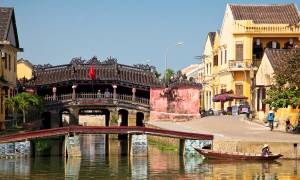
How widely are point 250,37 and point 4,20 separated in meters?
26.1

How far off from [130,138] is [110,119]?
25.6 m

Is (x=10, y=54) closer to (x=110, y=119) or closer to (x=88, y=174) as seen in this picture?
(x=110, y=119)

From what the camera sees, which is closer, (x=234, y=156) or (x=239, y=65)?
(x=234, y=156)

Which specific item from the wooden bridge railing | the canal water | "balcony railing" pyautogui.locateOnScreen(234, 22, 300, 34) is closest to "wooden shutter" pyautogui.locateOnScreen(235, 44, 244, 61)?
"balcony railing" pyautogui.locateOnScreen(234, 22, 300, 34)

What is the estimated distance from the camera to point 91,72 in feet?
232

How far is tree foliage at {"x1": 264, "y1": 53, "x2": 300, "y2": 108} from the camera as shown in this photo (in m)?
43.8

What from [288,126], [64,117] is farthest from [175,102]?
[64,117]

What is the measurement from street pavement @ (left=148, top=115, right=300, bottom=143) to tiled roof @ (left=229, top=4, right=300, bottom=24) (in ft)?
52.8

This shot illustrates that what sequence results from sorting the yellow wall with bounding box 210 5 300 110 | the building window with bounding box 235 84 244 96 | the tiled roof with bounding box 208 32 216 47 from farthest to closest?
the tiled roof with bounding box 208 32 216 47 → the building window with bounding box 235 84 244 96 → the yellow wall with bounding box 210 5 300 110

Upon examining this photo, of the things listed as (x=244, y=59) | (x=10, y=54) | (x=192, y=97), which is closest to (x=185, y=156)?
Answer: (x=10, y=54)

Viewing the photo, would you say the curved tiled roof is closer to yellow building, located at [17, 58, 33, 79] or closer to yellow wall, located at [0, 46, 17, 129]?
yellow wall, located at [0, 46, 17, 129]

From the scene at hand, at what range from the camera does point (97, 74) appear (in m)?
71.6

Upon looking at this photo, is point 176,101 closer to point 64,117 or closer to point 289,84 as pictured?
point 64,117

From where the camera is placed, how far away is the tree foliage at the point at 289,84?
1726 inches
